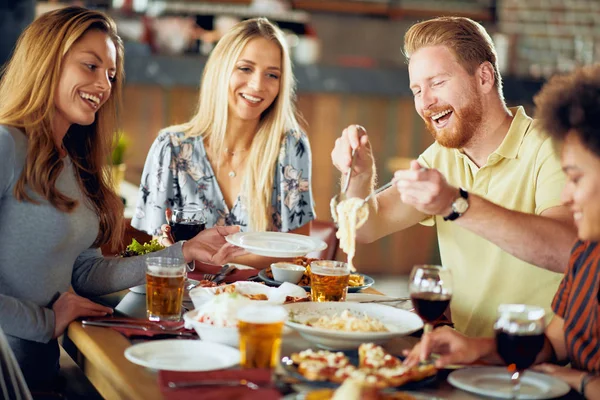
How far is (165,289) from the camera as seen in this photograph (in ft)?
6.40

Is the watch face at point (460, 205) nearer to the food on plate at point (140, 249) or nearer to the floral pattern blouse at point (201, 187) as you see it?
the food on plate at point (140, 249)

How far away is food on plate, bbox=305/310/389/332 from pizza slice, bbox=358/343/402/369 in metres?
0.09

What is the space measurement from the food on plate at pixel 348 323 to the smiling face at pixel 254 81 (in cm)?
175

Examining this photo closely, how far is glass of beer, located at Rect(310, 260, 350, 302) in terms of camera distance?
2.11 metres

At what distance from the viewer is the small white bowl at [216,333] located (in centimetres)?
172

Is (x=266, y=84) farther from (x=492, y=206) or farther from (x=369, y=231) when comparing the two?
(x=492, y=206)

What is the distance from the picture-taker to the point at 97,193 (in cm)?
236

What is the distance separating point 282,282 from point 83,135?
2.39 ft

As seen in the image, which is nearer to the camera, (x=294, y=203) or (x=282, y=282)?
(x=282, y=282)

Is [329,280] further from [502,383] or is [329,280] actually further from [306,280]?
[502,383]

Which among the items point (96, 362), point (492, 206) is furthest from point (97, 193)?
point (492, 206)

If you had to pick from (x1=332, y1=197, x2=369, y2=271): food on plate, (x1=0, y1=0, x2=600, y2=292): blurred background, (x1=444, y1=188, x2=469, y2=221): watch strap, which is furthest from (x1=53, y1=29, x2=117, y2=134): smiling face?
(x1=0, y1=0, x2=600, y2=292): blurred background

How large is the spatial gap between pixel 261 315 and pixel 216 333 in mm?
171

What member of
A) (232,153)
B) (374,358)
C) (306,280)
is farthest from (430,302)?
(232,153)
